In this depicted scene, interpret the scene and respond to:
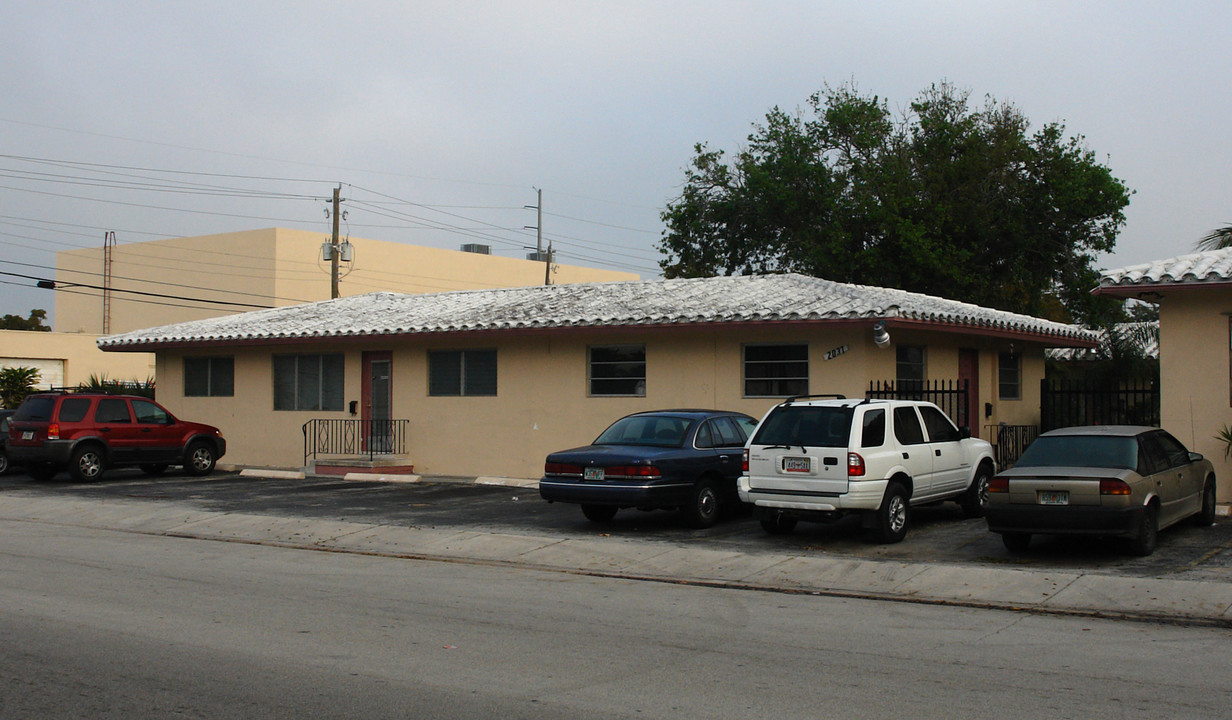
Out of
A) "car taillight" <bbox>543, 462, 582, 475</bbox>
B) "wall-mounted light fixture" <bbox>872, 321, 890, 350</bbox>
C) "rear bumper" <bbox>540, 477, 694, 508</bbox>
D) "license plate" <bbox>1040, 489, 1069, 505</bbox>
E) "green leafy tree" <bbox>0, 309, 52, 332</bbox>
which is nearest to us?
"license plate" <bbox>1040, 489, 1069, 505</bbox>

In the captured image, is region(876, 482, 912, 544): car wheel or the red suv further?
the red suv

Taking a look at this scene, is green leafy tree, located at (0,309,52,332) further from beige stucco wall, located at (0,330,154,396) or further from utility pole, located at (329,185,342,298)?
utility pole, located at (329,185,342,298)

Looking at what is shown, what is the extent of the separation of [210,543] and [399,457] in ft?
27.3

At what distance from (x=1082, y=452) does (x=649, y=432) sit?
575 centimetres

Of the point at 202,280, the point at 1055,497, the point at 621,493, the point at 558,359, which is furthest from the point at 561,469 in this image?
the point at 202,280

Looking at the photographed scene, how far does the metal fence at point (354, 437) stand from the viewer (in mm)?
23516

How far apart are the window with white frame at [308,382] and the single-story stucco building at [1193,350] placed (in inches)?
612

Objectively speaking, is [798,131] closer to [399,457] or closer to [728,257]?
[728,257]

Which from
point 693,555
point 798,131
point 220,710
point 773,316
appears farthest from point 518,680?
point 798,131

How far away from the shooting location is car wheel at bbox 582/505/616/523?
15.9 m

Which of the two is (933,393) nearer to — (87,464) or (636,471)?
(636,471)

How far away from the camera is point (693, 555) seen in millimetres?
13102

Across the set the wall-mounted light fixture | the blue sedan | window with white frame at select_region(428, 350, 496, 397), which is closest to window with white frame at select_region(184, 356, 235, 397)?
window with white frame at select_region(428, 350, 496, 397)

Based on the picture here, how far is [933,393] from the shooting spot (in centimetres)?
1894
